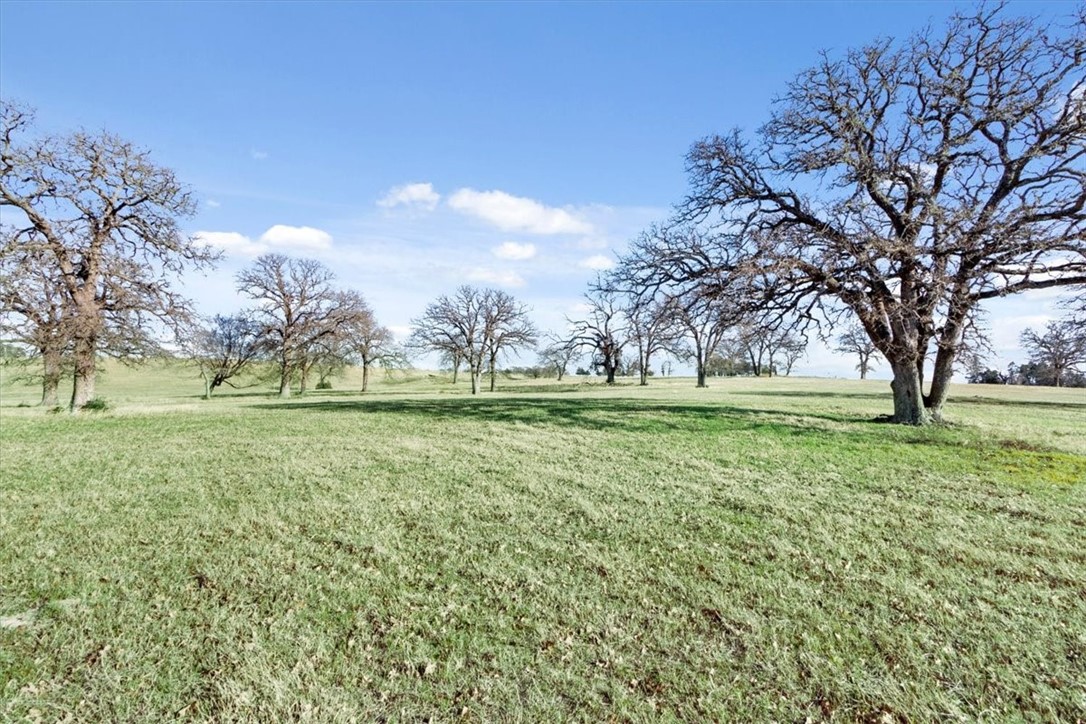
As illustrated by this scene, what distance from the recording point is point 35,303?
1842cm

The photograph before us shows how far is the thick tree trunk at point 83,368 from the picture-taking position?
1820 cm

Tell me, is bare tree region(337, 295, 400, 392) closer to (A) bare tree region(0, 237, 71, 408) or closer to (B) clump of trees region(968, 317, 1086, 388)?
(A) bare tree region(0, 237, 71, 408)

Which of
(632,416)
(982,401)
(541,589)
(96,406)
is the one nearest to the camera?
(541,589)

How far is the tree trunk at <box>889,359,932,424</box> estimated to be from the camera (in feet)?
48.0

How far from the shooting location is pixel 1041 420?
16.8 metres

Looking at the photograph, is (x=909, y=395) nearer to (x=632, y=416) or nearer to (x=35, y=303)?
(x=632, y=416)

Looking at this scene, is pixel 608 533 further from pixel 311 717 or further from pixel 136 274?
pixel 136 274

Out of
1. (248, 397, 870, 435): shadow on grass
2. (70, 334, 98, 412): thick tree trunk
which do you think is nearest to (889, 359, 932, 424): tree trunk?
(248, 397, 870, 435): shadow on grass

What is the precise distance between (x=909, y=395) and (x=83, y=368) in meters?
28.4

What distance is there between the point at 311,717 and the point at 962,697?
4202 millimetres

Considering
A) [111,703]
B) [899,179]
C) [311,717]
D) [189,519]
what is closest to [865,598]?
[311,717]

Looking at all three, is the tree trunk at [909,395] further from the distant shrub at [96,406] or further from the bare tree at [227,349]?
the bare tree at [227,349]

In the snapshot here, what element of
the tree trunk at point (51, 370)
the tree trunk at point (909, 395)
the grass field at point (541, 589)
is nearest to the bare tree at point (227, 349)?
the tree trunk at point (51, 370)

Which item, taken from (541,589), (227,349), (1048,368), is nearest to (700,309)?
(541,589)
